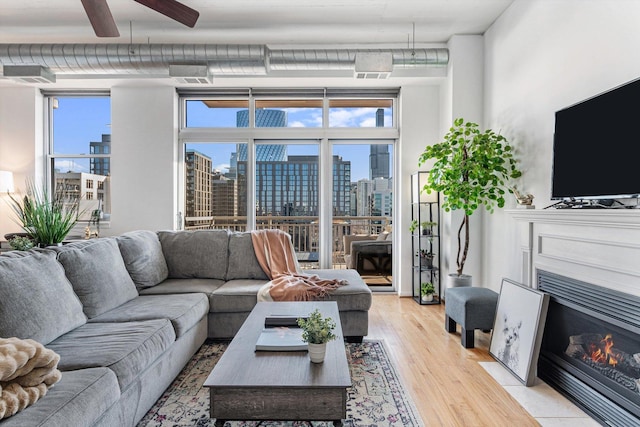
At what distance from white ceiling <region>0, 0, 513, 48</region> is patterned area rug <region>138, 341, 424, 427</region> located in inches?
125

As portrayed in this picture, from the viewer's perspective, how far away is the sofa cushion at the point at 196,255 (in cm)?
366

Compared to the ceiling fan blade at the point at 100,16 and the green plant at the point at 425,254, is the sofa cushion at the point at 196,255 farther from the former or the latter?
the green plant at the point at 425,254

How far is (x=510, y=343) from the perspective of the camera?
8.82ft

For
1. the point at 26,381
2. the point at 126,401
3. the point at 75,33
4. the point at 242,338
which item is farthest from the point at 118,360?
the point at 75,33

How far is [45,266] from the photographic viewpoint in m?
2.14

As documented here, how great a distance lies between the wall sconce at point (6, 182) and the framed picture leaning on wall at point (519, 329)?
5.82m

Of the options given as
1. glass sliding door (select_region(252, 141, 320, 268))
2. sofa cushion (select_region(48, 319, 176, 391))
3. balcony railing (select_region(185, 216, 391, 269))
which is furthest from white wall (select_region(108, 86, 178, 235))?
sofa cushion (select_region(48, 319, 176, 391))

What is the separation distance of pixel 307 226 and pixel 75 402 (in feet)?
13.2

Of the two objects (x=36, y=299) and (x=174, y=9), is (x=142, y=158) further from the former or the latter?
(x=36, y=299)

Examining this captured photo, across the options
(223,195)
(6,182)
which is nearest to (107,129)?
(6,182)

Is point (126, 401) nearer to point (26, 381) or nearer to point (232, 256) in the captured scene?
point (26, 381)

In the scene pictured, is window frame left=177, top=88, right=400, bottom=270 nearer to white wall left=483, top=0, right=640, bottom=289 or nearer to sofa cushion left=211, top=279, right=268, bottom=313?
white wall left=483, top=0, right=640, bottom=289

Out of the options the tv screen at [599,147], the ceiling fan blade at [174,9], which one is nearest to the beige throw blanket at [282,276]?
the tv screen at [599,147]

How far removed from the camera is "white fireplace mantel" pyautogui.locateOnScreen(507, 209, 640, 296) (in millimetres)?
1897
